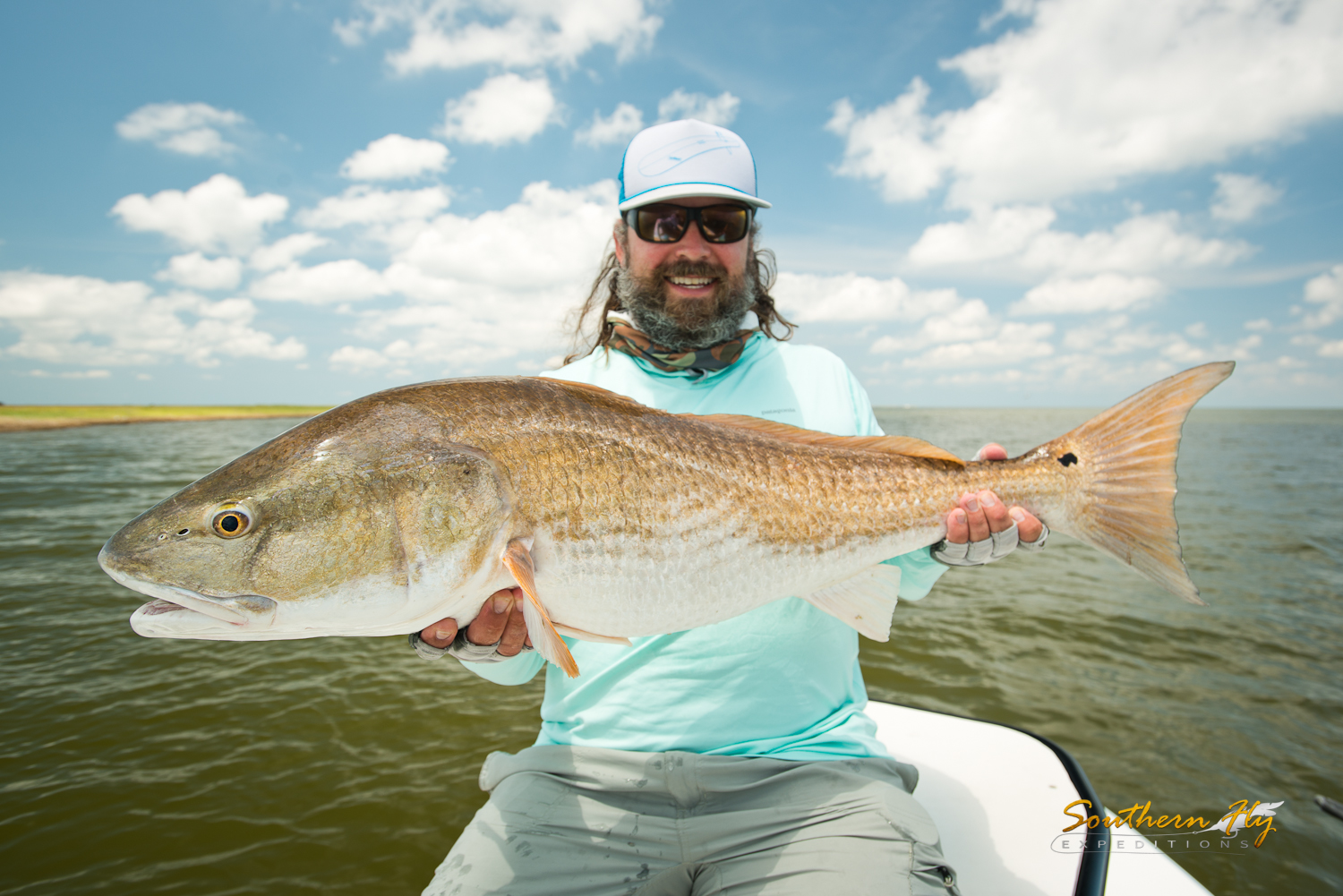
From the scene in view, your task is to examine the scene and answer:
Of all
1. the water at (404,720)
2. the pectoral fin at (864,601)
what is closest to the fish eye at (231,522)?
the pectoral fin at (864,601)

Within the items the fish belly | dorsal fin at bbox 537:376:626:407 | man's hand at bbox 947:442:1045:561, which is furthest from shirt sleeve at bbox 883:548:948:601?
dorsal fin at bbox 537:376:626:407

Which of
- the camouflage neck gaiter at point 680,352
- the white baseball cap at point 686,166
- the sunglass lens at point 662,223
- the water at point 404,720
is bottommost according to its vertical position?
the water at point 404,720

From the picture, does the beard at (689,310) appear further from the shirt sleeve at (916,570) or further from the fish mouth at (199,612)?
the fish mouth at (199,612)

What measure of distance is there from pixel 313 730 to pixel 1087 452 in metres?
7.27

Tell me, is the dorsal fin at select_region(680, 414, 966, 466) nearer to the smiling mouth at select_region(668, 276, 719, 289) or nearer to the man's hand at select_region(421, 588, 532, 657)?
the man's hand at select_region(421, 588, 532, 657)

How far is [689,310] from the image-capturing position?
3514 millimetres

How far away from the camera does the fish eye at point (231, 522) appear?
68.2 inches

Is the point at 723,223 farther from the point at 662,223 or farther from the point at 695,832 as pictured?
the point at 695,832

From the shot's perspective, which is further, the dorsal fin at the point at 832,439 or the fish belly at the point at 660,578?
the dorsal fin at the point at 832,439

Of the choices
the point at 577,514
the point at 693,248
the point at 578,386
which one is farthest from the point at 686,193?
the point at 577,514

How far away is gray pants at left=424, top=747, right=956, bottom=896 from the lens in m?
2.30

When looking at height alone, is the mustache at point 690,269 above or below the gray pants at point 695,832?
→ above

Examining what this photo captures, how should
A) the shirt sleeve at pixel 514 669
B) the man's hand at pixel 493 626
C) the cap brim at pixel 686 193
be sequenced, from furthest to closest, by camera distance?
1. the cap brim at pixel 686 193
2. the shirt sleeve at pixel 514 669
3. the man's hand at pixel 493 626

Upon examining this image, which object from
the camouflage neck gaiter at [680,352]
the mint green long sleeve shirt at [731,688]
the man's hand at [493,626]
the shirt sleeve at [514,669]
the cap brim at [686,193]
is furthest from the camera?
the camouflage neck gaiter at [680,352]
